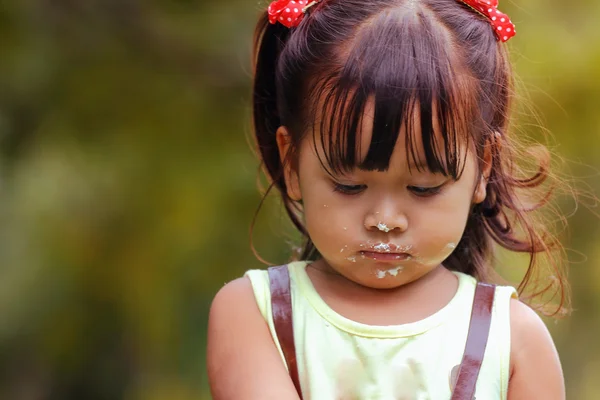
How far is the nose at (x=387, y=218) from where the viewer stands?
6.70ft

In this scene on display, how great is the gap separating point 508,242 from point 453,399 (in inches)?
21.1

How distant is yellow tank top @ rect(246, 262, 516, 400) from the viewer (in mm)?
2090

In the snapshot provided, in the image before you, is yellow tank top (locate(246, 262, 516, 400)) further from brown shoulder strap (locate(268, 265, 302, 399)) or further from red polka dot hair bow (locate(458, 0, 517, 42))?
red polka dot hair bow (locate(458, 0, 517, 42))

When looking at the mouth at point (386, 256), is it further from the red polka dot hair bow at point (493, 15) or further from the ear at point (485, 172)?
the red polka dot hair bow at point (493, 15)

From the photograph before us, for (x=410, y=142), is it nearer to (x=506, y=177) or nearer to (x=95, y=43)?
(x=506, y=177)

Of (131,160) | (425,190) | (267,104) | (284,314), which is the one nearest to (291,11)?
(267,104)

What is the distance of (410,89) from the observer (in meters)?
2.02

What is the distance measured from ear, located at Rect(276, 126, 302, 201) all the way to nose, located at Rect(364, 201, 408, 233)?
25 cm

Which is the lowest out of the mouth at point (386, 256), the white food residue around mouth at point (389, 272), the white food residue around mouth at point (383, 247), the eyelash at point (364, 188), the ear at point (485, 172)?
the white food residue around mouth at point (389, 272)

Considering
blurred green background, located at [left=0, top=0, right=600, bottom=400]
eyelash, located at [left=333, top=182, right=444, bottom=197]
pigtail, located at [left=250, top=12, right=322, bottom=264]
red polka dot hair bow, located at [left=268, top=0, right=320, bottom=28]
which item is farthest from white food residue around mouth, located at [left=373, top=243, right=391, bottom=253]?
blurred green background, located at [left=0, top=0, right=600, bottom=400]

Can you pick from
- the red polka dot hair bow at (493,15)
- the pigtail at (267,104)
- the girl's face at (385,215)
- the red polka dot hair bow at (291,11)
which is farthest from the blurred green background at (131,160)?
the girl's face at (385,215)

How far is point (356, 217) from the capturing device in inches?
81.9

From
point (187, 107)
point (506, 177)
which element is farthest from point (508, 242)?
point (187, 107)

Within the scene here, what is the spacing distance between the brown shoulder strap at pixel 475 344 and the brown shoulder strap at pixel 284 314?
329 mm
